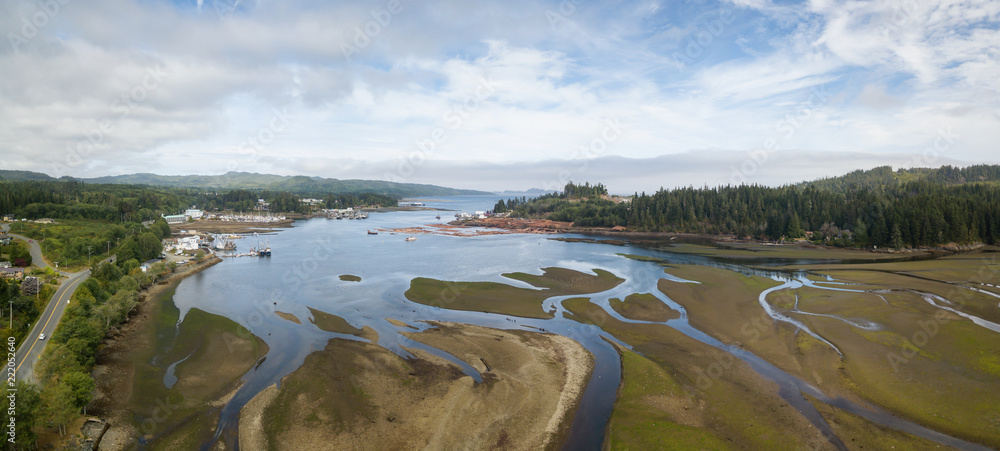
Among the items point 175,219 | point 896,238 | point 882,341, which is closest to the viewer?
point 882,341

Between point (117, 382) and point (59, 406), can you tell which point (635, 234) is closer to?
point (117, 382)

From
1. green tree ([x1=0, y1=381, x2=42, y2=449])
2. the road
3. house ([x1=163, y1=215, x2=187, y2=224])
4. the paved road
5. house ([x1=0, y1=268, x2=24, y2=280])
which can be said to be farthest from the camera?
house ([x1=163, y1=215, x2=187, y2=224])

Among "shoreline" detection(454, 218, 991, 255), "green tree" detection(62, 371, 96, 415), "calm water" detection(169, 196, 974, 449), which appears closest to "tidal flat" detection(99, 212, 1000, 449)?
"calm water" detection(169, 196, 974, 449)

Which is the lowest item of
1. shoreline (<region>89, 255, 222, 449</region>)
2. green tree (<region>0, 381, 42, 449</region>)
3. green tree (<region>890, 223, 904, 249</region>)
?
shoreline (<region>89, 255, 222, 449</region>)

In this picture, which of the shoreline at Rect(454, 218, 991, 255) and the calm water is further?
the shoreline at Rect(454, 218, 991, 255)

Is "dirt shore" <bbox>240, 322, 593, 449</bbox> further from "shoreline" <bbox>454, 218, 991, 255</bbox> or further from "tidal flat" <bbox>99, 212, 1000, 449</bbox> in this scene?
"shoreline" <bbox>454, 218, 991, 255</bbox>

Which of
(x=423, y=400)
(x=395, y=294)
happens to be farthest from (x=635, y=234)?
(x=423, y=400)
